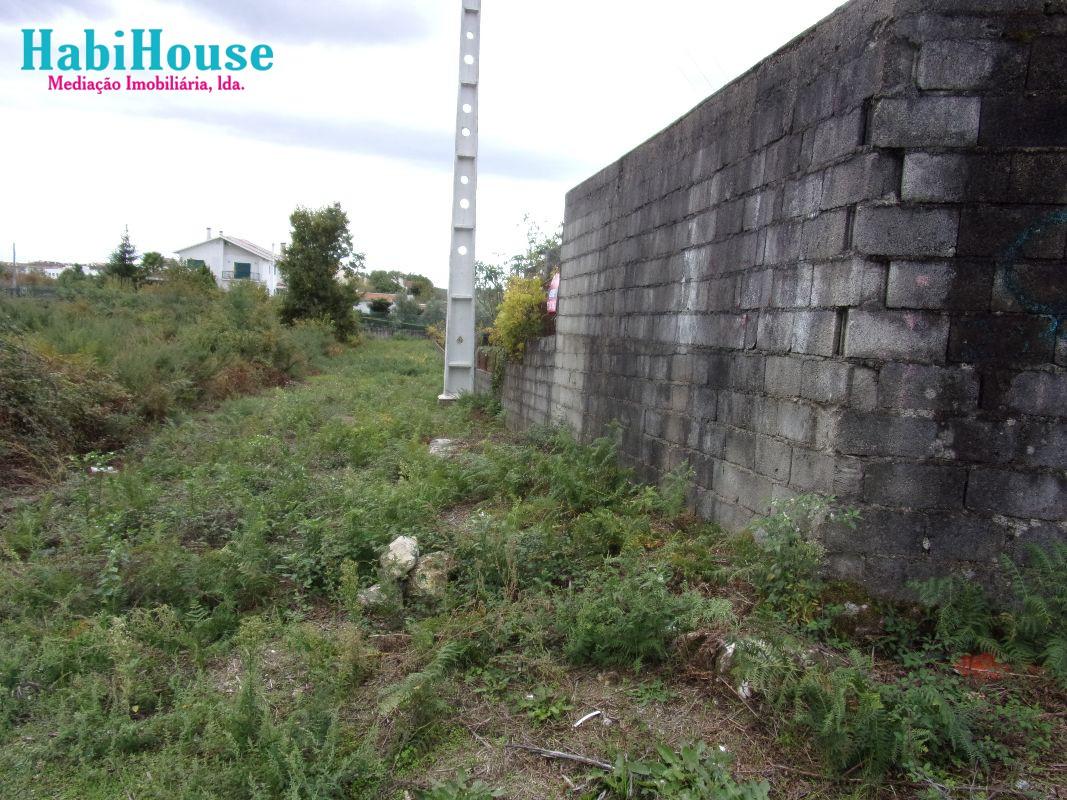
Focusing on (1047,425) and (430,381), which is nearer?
(1047,425)

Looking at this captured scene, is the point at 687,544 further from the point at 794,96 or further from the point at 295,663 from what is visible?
the point at 794,96

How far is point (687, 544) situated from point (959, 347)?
5.39ft

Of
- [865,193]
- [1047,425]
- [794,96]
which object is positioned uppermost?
[794,96]

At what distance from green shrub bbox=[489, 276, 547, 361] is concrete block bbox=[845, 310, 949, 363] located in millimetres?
6404

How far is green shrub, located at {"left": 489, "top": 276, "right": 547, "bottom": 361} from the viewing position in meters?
9.39

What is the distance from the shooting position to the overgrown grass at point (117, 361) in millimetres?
7707

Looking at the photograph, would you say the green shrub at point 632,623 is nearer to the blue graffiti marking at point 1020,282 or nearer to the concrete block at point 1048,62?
the blue graffiti marking at point 1020,282

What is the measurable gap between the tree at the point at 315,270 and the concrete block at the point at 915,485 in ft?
90.2

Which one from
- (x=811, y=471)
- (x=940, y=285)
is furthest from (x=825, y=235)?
(x=811, y=471)

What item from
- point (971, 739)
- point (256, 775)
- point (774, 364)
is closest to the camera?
point (971, 739)

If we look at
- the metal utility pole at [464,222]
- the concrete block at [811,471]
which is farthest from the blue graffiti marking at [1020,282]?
the metal utility pole at [464,222]

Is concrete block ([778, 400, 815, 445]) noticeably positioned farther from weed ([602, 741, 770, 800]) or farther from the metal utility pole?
the metal utility pole

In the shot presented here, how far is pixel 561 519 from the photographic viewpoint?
5.02 m

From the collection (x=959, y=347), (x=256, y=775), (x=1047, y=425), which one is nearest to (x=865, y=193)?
(x=959, y=347)
